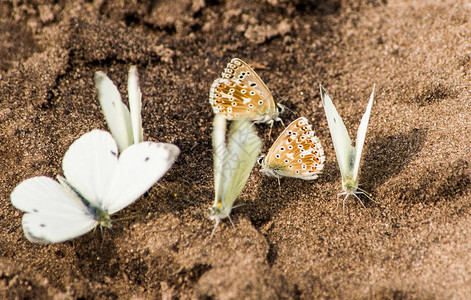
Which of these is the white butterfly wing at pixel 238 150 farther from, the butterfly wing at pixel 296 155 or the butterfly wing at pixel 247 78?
the butterfly wing at pixel 247 78

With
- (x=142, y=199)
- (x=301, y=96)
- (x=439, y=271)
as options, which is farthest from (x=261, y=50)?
(x=439, y=271)

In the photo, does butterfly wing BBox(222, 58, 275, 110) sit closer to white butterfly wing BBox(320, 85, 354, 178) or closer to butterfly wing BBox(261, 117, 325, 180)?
butterfly wing BBox(261, 117, 325, 180)

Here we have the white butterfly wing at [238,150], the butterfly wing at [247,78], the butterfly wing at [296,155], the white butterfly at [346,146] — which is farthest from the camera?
the butterfly wing at [247,78]

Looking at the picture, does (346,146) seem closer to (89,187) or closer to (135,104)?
(135,104)

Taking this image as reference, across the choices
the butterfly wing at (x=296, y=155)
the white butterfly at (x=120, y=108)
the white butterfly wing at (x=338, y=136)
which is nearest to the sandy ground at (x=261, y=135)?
the butterfly wing at (x=296, y=155)

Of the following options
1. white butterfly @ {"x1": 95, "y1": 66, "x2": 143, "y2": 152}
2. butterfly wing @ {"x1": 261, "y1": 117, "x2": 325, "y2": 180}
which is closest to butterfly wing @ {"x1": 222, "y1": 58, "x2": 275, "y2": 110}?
butterfly wing @ {"x1": 261, "y1": 117, "x2": 325, "y2": 180}

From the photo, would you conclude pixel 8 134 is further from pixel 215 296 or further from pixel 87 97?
pixel 215 296
